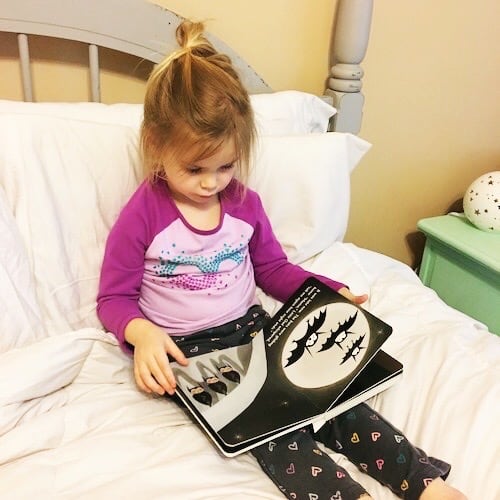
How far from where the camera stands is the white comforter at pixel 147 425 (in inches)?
26.3

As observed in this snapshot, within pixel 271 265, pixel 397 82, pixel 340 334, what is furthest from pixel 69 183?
pixel 397 82

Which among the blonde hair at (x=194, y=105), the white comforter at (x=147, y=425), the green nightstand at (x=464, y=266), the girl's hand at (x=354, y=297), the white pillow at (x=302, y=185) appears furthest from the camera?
the green nightstand at (x=464, y=266)

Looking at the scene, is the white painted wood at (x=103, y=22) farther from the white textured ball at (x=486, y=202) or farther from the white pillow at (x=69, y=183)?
the white textured ball at (x=486, y=202)

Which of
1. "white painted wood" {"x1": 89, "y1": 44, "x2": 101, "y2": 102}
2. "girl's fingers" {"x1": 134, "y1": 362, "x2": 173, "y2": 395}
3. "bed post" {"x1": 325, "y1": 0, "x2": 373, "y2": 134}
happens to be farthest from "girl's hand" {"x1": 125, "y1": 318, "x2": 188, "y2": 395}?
"bed post" {"x1": 325, "y1": 0, "x2": 373, "y2": 134}

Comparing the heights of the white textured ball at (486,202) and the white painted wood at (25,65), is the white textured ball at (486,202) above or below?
below

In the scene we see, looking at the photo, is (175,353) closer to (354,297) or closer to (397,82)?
(354,297)

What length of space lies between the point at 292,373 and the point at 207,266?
22 centimetres

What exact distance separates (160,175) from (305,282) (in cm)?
28

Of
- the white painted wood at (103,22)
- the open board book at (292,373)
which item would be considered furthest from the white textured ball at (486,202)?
the white painted wood at (103,22)

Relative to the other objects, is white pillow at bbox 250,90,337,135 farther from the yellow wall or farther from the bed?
the yellow wall

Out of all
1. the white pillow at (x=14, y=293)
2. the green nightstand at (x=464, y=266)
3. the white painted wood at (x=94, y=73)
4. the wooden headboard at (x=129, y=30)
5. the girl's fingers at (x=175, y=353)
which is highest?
the wooden headboard at (x=129, y=30)

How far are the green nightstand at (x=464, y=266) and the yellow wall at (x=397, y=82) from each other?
15 centimetres

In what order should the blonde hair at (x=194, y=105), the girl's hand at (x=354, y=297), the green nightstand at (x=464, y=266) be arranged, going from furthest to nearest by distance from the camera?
the green nightstand at (x=464, y=266)
the girl's hand at (x=354, y=297)
the blonde hair at (x=194, y=105)

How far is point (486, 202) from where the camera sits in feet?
4.42
